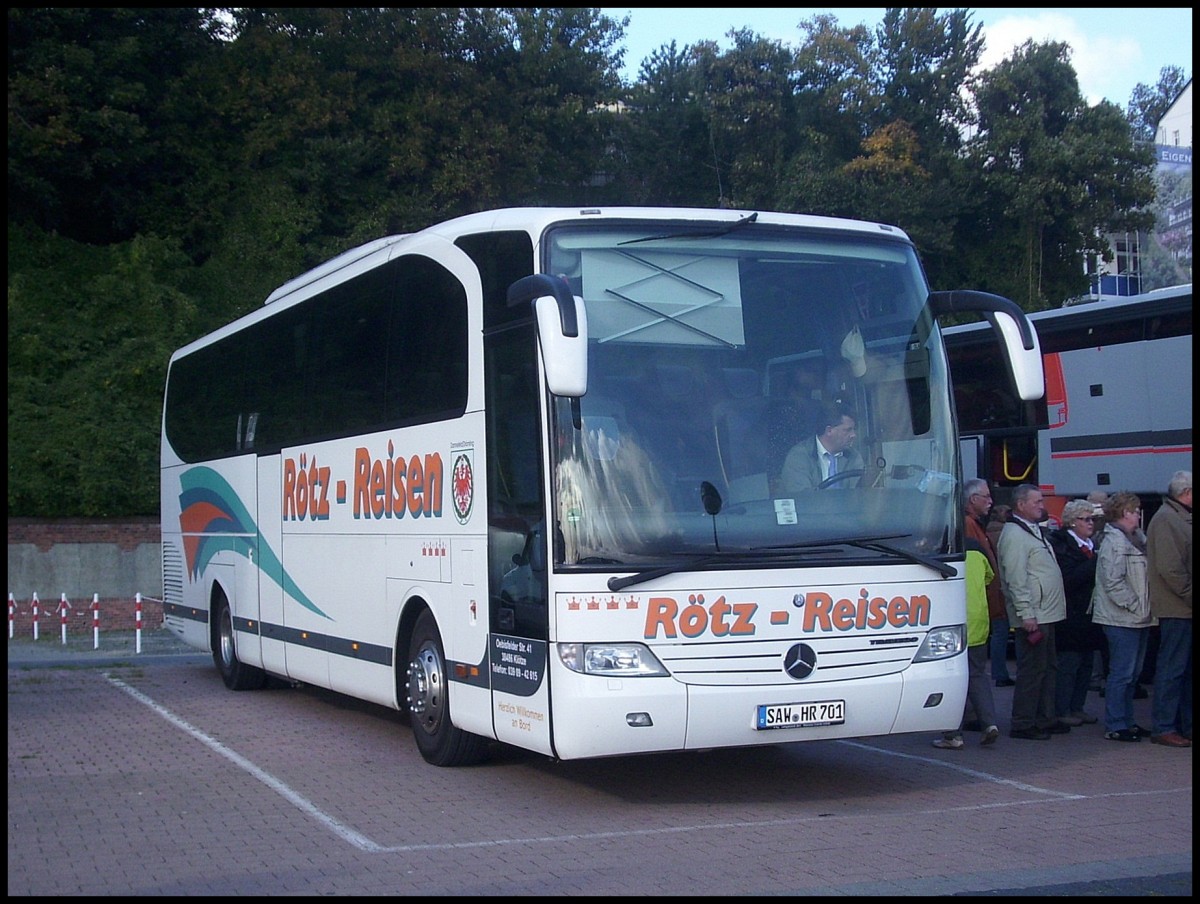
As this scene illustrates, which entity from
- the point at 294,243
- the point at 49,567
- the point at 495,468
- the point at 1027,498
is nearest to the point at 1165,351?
the point at 1027,498

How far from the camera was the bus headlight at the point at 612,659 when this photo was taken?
26.3ft

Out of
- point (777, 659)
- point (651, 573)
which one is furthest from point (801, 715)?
point (651, 573)

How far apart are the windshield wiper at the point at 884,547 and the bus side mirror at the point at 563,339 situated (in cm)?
173

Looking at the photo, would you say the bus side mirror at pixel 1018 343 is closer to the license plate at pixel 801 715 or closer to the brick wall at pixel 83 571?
the license plate at pixel 801 715

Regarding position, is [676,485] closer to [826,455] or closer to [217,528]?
[826,455]

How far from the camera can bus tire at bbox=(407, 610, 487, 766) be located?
9.88 metres

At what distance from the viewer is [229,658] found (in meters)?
15.6

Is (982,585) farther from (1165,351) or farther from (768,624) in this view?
(1165,351)

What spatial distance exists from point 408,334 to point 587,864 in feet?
A: 15.3

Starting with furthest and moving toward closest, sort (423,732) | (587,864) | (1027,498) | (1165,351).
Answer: (1165,351) → (1027,498) → (423,732) → (587,864)

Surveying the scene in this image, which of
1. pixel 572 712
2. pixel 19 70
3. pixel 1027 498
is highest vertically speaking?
pixel 19 70

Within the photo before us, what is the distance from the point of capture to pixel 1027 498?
1105cm

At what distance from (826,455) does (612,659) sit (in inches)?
71.5

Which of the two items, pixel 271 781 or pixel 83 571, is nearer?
pixel 271 781
